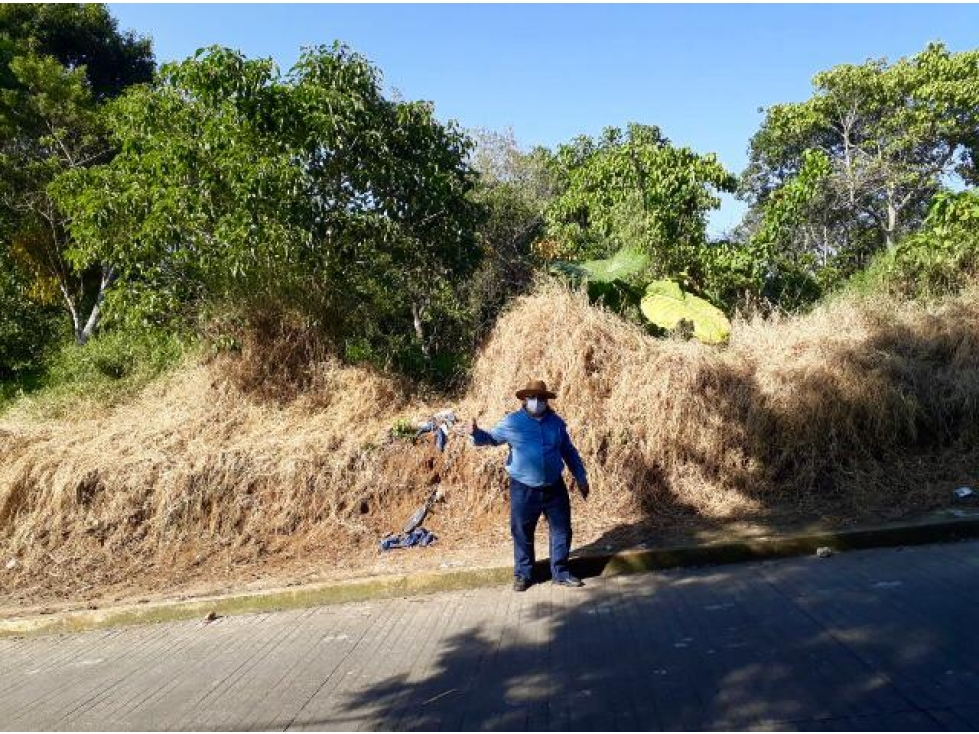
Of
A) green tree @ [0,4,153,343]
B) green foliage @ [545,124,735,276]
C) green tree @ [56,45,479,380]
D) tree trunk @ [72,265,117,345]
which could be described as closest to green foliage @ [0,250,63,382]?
green tree @ [0,4,153,343]

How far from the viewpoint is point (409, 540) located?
24.2 ft

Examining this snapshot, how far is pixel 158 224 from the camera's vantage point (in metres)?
8.43

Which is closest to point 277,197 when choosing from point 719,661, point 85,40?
point 719,661

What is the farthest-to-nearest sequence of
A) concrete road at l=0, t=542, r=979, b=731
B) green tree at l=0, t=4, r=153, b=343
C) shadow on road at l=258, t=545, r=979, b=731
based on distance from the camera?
green tree at l=0, t=4, r=153, b=343
concrete road at l=0, t=542, r=979, b=731
shadow on road at l=258, t=545, r=979, b=731

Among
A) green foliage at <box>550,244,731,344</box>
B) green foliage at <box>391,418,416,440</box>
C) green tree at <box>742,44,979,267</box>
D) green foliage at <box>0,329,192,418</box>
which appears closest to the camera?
green foliage at <box>391,418,416,440</box>

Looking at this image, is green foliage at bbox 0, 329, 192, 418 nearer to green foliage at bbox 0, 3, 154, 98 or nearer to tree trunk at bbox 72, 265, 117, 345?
tree trunk at bbox 72, 265, 117, 345

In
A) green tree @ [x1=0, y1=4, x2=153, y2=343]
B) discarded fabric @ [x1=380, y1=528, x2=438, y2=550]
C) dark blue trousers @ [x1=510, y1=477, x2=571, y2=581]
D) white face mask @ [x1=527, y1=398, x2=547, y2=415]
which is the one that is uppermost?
green tree @ [x1=0, y1=4, x2=153, y2=343]

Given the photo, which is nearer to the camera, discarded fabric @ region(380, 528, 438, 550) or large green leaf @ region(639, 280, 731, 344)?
discarded fabric @ region(380, 528, 438, 550)

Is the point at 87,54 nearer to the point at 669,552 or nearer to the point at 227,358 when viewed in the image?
the point at 227,358

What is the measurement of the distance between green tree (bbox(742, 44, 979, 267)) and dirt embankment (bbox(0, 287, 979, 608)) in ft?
44.6

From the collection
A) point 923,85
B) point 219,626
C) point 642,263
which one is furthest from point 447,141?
point 923,85

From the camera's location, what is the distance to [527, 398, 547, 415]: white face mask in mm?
5973

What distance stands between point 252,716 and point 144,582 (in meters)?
3.78

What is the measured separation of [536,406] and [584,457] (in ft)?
7.11
